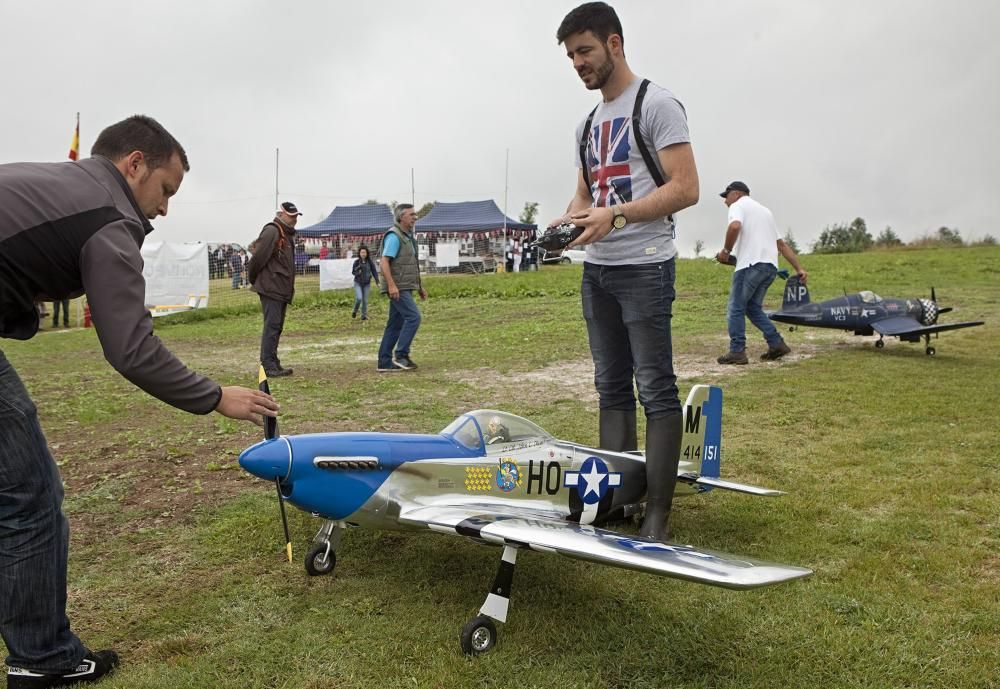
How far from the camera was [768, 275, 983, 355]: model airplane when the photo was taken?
446 inches

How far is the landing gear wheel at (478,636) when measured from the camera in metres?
3.22

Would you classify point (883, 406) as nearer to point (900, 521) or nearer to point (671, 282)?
point (900, 521)

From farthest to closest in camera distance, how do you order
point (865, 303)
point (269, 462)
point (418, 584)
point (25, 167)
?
1. point (865, 303)
2. point (418, 584)
3. point (269, 462)
4. point (25, 167)

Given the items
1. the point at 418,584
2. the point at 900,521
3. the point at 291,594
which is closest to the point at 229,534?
the point at 291,594

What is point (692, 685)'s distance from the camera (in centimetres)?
300

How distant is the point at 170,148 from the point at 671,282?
277cm

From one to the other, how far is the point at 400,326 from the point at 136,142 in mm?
8348

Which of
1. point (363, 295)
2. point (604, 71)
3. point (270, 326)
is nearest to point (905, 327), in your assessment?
point (604, 71)

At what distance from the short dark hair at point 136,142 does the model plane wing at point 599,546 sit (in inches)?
81.0

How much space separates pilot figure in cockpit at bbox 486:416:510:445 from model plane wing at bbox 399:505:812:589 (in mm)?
458

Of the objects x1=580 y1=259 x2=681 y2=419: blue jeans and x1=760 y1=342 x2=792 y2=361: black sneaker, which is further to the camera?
x1=760 y1=342 x2=792 y2=361: black sneaker

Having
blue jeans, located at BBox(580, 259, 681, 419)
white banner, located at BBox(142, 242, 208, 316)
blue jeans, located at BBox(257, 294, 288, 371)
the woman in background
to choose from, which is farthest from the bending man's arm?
white banner, located at BBox(142, 242, 208, 316)

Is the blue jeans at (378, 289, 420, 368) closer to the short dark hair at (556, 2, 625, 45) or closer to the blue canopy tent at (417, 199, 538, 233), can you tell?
→ the short dark hair at (556, 2, 625, 45)

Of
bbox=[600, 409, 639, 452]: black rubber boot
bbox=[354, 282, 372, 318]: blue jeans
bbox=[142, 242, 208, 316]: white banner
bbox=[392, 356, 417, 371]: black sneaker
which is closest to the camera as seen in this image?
bbox=[600, 409, 639, 452]: black rubber boot
